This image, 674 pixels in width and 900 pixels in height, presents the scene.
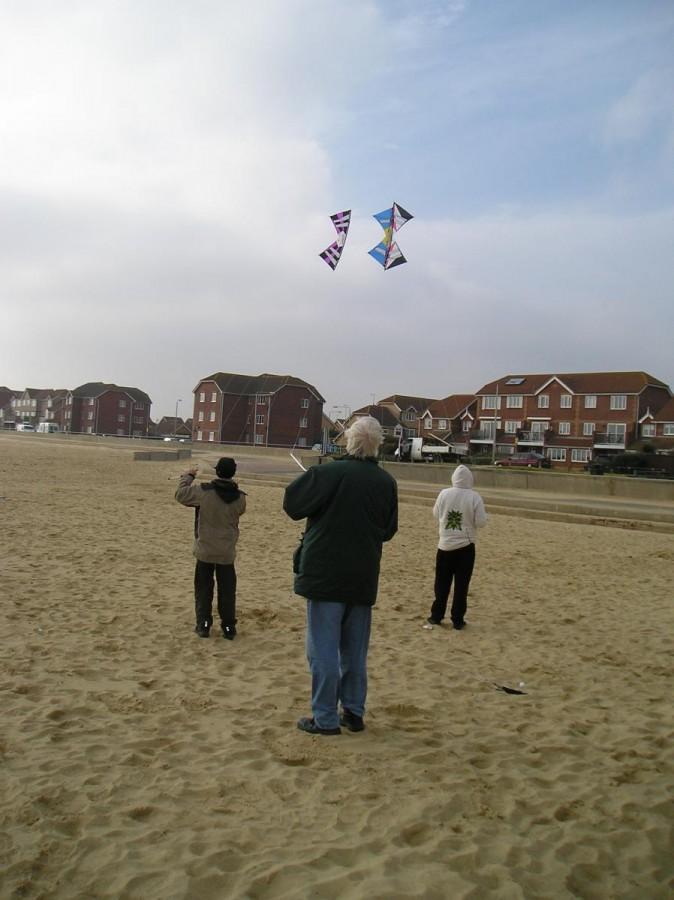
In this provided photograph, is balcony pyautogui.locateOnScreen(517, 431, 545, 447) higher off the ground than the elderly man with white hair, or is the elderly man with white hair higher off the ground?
balcony pyautogui.locateOnScreen(517, 431, 545, 447)

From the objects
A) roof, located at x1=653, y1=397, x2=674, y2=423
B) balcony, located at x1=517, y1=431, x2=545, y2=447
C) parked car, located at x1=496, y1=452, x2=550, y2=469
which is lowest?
parked car, located at x1=496, y1=452, x2=550, y2=469

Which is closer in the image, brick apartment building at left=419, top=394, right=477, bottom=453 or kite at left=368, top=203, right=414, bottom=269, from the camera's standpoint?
kite at left=368, top=203, right=414, bottom=269

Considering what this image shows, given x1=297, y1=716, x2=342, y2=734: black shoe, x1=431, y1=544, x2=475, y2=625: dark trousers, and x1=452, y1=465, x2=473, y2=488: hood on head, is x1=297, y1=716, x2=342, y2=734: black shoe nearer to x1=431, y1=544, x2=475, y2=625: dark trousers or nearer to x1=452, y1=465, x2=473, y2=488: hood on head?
x1=431, y1=544, x2=475, y2=625: dark trousers

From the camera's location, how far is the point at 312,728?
15.1 feet

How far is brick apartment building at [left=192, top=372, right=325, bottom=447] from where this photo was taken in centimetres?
8600

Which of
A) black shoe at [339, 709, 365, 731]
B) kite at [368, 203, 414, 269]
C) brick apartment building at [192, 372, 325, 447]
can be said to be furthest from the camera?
brick apartment building at [192, 372, 325, 447]

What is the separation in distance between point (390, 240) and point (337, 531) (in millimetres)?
14839

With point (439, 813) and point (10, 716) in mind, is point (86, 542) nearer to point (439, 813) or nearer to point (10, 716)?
point (10, 716)

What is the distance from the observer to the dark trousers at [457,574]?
7801mm

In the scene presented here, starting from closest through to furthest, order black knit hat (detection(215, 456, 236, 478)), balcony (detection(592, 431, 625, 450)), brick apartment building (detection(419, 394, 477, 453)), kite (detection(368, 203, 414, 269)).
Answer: black knit hat (detection(215, 456, 236, 478))
kite (detection(368, 203, 414, 269))
balcony (detection(592, 431, 625, 450))
brick apartment building (detection(419, 394, 477, 453))

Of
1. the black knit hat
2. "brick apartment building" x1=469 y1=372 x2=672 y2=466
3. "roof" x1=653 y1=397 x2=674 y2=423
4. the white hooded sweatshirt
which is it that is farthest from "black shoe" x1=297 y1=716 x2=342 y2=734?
"roof" x1=653 y1=397 x2=674 y2=423

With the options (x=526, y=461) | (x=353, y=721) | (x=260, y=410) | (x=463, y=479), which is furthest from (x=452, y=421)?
(x=353, y=721)

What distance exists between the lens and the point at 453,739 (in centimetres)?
471

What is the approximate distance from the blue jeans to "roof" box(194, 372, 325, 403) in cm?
8124
